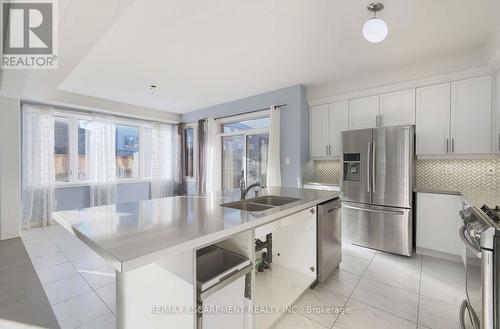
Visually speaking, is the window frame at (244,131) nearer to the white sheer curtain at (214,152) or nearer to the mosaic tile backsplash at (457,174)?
the white sheer curtain at (214,152)

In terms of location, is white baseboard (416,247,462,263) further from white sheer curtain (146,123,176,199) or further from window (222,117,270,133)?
white sheer curtain (146,123,176,199)

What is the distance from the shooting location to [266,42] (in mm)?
2596

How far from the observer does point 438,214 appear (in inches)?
110

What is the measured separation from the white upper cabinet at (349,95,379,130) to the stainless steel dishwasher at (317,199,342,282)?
181 centimetres

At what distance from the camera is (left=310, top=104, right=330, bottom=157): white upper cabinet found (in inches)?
155

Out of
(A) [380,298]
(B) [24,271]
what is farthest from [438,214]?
(B) [24,271]

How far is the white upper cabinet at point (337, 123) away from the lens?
3.73m

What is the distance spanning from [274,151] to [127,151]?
384 cm

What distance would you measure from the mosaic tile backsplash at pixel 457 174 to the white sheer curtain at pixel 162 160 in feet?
18.5

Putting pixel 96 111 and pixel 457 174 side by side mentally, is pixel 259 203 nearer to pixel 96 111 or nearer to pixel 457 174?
pixel 457 174

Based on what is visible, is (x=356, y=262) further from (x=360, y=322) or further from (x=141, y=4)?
(x=141, y=4)

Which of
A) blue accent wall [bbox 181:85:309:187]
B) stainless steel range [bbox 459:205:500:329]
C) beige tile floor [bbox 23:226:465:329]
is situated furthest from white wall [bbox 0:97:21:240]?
stainless steel range [bbox 459:205:500:329]

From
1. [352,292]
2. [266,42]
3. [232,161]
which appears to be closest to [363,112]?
[266,42]

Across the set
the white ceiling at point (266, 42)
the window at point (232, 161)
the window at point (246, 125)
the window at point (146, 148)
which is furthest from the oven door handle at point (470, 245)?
the window at point (146, 148)
